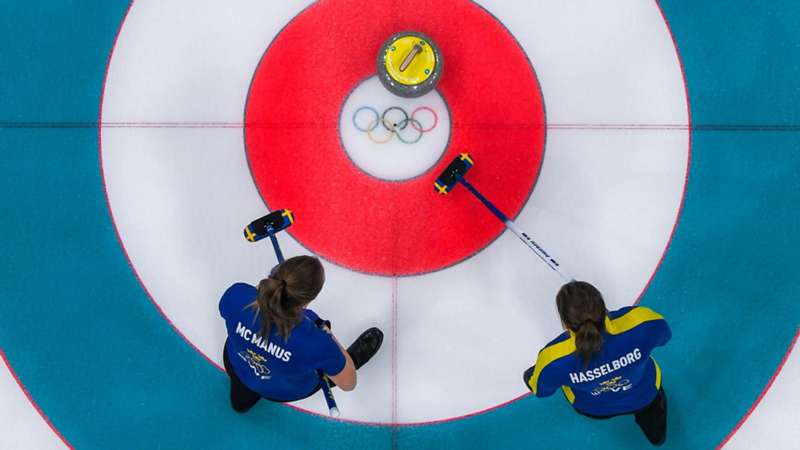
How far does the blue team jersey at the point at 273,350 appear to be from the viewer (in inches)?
Answer: 119

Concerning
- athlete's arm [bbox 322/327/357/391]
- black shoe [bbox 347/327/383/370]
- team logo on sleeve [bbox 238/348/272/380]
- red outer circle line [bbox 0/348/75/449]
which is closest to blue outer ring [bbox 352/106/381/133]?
black shoe [bbox 347/327/383/370]

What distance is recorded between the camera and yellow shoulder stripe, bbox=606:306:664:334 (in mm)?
3070

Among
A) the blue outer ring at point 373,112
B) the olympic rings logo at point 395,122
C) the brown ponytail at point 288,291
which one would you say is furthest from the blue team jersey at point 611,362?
the blue outer ring at point 373,112

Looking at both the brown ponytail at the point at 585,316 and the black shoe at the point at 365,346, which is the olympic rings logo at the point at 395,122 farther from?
the brown ponytail at the point at 585,316

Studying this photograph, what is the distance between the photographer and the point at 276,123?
423cm

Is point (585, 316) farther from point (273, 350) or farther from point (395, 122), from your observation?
point (395, 122)

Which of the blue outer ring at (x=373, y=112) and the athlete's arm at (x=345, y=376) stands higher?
the blue outer ring at (x=373, y=112)

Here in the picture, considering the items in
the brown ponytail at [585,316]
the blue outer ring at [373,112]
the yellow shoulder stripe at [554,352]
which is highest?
the blue outer ring at [373,112]

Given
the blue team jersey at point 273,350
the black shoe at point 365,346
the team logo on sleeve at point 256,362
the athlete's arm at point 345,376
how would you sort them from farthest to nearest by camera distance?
1. the black shoe at point 365,346
2. the athlete's arm at point 345,376
3. the team logo on sleeve at point 256,362
4. the blue team jersey at point 273,350

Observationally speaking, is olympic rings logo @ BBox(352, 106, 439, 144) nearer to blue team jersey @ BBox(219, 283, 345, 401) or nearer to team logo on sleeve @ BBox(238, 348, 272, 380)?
blue team jersey @ BBox(219, 283, 345, 401)

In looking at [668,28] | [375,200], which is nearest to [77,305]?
[375,200]

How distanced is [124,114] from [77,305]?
1.37 meters

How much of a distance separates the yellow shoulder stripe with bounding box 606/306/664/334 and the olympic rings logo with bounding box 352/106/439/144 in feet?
5.94

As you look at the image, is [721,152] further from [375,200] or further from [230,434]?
[230,434]
